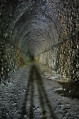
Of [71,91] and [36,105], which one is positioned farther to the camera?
[71,91]

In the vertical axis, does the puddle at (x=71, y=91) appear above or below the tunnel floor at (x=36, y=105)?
above

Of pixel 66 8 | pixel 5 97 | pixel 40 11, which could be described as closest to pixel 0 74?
pixel 5 97

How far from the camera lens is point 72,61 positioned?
6621mm

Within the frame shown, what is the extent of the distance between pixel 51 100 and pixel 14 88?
1.84 m

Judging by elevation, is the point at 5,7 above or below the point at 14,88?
above

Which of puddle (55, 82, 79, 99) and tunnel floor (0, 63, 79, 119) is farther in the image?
puddle (55, 82, 79, 99)

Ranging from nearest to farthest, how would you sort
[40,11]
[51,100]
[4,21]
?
[51,100]
[4,21]
[40,11]

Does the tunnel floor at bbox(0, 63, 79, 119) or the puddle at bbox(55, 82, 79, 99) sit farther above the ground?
the puddle at bbox(55, 82, 79, 99)

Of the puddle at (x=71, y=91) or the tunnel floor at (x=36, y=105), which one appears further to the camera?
the puddle at (x=71, y=91)

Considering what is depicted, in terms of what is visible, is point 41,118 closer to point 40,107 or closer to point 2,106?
point 40,107

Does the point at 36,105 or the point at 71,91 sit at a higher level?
the point at 71,91

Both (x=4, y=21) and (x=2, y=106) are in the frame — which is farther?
(x=4, y=21)

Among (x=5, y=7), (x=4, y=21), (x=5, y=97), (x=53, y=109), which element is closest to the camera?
(x=53, y=109)

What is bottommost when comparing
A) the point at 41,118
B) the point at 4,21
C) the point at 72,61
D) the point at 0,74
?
the point at 41,118
